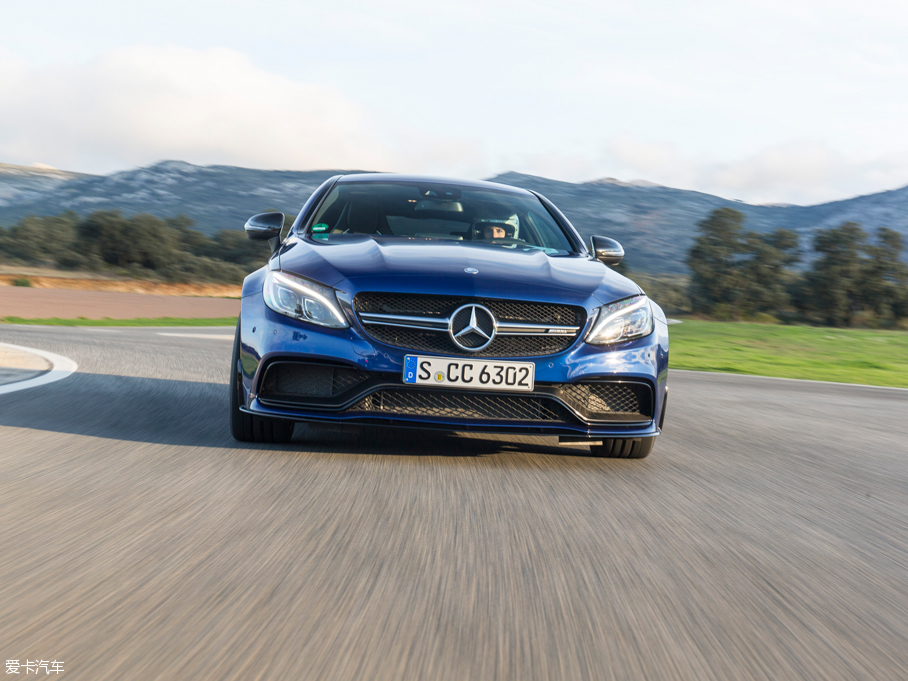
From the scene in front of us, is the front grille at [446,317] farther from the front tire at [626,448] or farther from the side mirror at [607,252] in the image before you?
the side mirror at [607,252]

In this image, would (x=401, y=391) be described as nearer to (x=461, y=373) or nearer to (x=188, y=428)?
(x=461, y=373)

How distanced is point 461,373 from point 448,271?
54cm

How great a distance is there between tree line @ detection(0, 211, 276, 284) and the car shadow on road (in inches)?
1735

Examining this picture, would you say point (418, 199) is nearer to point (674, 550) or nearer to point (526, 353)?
point (526, 353)

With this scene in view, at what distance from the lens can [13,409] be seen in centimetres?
561

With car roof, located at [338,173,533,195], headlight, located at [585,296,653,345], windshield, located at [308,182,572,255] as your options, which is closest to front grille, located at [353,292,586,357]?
headlight, located at [585,296,653,345]

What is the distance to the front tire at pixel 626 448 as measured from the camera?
16.0 feet

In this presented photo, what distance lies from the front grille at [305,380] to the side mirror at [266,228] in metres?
1.28

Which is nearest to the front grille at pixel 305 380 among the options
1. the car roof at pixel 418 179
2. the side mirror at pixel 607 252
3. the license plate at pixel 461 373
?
the license plate at pixel 461 373

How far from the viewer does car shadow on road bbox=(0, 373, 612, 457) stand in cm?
486

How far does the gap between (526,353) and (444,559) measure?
1601 millimetres

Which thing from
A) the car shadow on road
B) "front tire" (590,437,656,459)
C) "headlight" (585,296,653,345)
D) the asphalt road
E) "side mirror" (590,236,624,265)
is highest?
"side mirror" (590,236,624,265)

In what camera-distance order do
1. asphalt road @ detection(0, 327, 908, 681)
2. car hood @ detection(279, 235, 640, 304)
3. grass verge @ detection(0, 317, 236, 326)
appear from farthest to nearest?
grass verge @ detection(0, 317, 236, 326) < car hood @ detection(279, 235, 640, 304) < asphalt road @ detection(0, 327, 908, 681)

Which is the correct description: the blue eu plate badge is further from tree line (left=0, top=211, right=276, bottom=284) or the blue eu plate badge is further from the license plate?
tree line (left=0, top=211, right=276, bottom=284)
